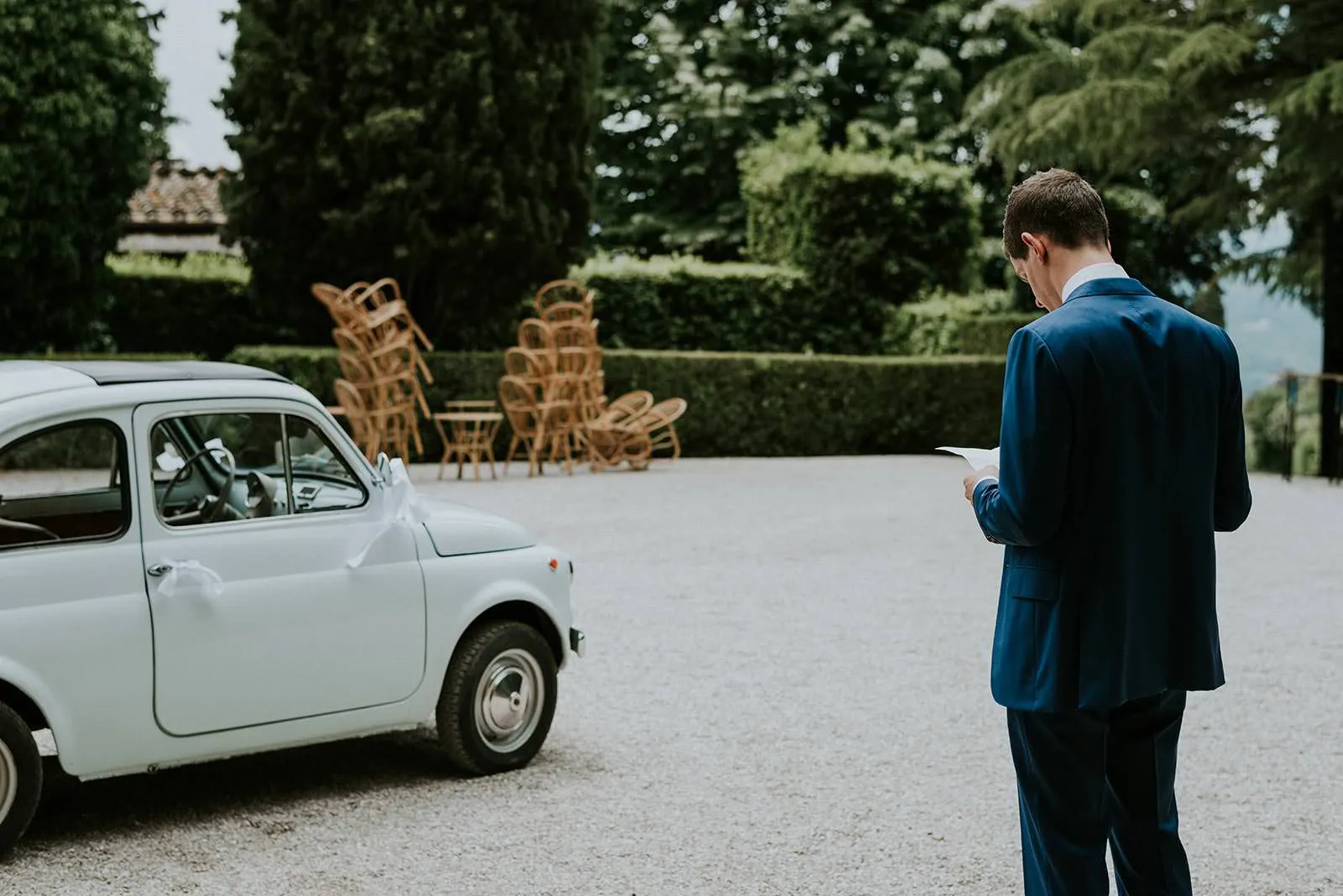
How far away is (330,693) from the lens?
543 centimetres

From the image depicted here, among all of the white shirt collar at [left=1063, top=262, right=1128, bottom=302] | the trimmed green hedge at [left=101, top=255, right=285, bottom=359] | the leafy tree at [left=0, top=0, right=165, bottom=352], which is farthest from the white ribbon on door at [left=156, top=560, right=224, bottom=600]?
the trimmed green hedge at [left=101, top=255, right=285, bottom=359]

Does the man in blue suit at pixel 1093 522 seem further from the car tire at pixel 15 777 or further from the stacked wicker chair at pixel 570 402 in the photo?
the stacked wicker chair at pixel 570 402

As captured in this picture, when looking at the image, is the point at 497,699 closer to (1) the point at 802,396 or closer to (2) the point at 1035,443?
(2) the point at 1035,443

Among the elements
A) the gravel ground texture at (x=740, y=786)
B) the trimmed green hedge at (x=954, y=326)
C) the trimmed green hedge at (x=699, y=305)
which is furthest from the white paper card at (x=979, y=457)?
the trimmed green hedge at (x=699, y=305)

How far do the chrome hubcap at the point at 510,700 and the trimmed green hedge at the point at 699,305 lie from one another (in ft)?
66.1

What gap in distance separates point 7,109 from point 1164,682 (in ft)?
64.1

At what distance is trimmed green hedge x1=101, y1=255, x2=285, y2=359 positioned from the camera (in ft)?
74.2

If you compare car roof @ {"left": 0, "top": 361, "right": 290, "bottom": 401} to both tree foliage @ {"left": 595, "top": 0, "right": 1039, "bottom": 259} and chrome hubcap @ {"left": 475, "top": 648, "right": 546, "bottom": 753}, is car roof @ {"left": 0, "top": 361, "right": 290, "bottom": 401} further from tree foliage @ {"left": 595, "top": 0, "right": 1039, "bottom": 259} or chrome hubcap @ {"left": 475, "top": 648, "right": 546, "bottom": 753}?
tree foliage @ {"left": 595, "top": 0, "right": 1039, "bottom": 259}

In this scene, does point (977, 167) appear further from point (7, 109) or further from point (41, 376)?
point (41, 376)

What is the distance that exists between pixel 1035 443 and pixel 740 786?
303 cm

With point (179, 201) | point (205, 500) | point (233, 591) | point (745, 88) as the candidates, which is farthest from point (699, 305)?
point (233, 591)

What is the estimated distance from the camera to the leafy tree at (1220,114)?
64.8ft

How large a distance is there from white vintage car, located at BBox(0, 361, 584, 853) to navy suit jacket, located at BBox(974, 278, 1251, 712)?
289cm

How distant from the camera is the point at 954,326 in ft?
89.8
